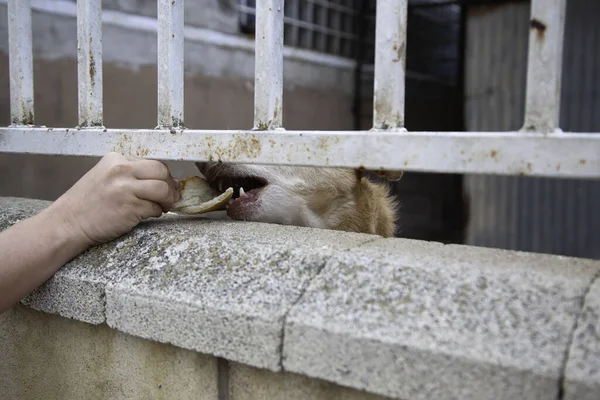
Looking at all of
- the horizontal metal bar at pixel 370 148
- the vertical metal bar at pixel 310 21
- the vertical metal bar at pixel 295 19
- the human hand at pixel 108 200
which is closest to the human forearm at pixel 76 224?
the human hand at pixel 108 200

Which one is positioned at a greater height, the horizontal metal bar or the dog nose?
the horizontal metal bar

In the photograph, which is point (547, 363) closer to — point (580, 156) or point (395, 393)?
point (395, 393)

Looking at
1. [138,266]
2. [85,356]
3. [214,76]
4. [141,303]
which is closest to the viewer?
[141,303]

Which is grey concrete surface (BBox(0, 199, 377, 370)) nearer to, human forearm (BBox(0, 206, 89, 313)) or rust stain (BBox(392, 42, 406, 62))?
human forearm (BBox(0, 206, 89, 313))

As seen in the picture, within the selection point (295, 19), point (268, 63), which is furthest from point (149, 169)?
point (295, 19)

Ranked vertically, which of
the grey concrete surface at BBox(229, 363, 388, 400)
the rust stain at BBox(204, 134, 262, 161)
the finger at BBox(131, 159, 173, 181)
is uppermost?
the rust stain at BBox(204, 134, 262, 161)

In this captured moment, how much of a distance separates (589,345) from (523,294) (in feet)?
0.50

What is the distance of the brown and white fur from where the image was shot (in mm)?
2100

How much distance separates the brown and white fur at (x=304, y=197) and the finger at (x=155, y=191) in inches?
11.5

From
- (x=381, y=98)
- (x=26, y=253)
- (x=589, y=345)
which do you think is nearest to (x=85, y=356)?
(x=26, y=253)

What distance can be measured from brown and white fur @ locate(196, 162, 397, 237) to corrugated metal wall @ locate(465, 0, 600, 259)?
4.93 metres

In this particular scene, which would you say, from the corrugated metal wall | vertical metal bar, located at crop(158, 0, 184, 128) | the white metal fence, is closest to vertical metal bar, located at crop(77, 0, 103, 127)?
the white metal fence

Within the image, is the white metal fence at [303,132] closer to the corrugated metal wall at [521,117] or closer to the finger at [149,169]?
the finger at [149,169]

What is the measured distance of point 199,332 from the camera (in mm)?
1284
